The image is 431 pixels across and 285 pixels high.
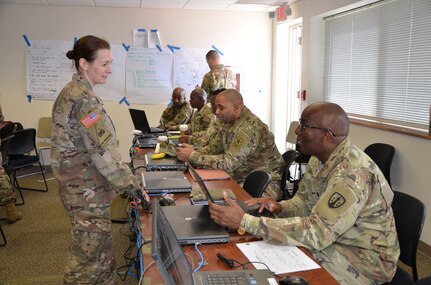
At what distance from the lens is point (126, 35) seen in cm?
639

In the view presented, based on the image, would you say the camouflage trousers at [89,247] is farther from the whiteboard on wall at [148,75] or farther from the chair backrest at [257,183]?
the whiteboard on wall at [148,75]

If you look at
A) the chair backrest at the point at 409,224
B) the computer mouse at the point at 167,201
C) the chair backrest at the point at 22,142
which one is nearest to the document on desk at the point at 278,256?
the computer mouse at the point at 167,201

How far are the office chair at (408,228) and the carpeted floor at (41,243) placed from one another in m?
1.80

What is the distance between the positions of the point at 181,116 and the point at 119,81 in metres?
1.72

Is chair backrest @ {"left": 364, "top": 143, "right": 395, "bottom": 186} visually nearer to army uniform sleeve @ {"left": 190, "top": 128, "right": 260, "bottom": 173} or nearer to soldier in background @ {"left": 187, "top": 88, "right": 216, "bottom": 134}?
army uniform sleeve @ {"left": 190, "top": 128, "right": 260, "bottom": 173}

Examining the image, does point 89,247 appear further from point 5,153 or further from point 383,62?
point 383,62

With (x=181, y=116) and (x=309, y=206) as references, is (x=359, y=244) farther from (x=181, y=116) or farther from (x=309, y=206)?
(x=181, y=116)

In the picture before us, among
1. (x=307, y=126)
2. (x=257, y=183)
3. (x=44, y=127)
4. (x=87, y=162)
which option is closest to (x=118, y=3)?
(x=44, y=127)

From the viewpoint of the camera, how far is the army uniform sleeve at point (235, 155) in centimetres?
296

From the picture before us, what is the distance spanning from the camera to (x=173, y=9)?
6.39 metres

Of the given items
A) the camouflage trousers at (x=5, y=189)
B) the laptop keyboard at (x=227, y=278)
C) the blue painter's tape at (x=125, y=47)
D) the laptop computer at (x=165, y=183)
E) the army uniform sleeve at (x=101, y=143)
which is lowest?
the camouflage trousers at (x=5, y=189)

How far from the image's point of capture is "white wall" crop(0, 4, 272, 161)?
20.4 ft

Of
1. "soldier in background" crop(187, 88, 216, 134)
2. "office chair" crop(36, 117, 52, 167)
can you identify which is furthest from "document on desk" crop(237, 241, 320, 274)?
"office chair" crop(36, 117, 52, 167)

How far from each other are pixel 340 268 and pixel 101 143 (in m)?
1.19
